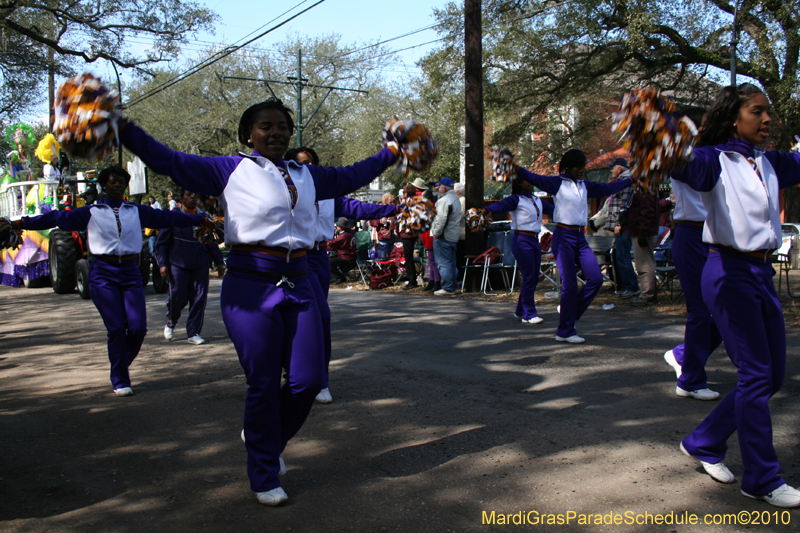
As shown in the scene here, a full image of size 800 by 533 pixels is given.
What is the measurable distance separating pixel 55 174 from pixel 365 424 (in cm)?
1658

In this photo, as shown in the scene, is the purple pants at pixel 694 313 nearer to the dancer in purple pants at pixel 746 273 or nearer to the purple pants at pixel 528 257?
the dancer in purple pants at pixel 746 273

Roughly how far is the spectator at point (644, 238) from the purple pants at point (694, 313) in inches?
215

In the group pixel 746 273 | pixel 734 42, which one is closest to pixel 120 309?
pixel 746 273

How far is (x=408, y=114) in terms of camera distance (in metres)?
47.3

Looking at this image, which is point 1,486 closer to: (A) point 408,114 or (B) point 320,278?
(B) point 320,278

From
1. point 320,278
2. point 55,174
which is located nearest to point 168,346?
point 320,278

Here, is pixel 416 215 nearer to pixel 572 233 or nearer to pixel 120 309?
pixel 120 309

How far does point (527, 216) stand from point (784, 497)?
594cm

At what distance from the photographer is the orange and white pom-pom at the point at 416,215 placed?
5.23 meters

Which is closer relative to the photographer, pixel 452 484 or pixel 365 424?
pixel 452 484

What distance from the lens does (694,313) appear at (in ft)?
17.0

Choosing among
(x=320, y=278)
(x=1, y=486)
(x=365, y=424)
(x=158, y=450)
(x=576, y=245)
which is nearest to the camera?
(x=1, y=486)

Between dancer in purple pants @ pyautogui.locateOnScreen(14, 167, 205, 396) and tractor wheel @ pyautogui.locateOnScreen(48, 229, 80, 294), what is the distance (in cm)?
981

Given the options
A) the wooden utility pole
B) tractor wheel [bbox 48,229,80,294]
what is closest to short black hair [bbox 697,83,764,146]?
the wooden utility pole
